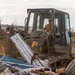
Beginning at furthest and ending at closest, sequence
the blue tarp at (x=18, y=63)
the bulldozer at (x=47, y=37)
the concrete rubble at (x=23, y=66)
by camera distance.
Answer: the bulldozer at (x=47, y=37)
the blue tarp at (x=18, y=63)
the concrete rubble at (x=23, y=66)

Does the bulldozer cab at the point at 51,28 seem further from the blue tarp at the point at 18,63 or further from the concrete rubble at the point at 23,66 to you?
the blue tarp at the point at 18,63

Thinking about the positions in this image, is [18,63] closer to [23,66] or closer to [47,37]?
[23,66]

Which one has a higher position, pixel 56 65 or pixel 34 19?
pixel 34 19

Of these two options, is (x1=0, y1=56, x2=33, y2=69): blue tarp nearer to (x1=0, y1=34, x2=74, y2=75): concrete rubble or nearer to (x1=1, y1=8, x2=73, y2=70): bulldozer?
(x1=0, y1=34, x2=74, y2=75): concrete rubble

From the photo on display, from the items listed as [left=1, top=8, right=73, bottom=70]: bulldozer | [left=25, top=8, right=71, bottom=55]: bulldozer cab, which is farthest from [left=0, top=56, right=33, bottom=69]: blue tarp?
[left=25, top=8, right=71, bottom=55]: bulldozer cab

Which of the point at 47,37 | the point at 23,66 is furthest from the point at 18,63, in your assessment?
the point at 47,37

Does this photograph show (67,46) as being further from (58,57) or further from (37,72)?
(37,72)

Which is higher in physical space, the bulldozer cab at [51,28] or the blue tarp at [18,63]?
the bulldozer cab at [51,28]

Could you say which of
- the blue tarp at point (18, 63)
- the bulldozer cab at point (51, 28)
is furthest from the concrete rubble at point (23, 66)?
the bulldozer cab at point (51, 28)

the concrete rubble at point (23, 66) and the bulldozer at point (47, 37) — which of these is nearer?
the concrete rubble at point (23, 66)

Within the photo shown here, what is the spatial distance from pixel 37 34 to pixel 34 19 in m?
0.83

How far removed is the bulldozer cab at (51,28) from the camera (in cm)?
1342

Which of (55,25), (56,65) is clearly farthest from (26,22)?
(56,65)

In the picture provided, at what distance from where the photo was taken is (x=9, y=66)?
1024cm
